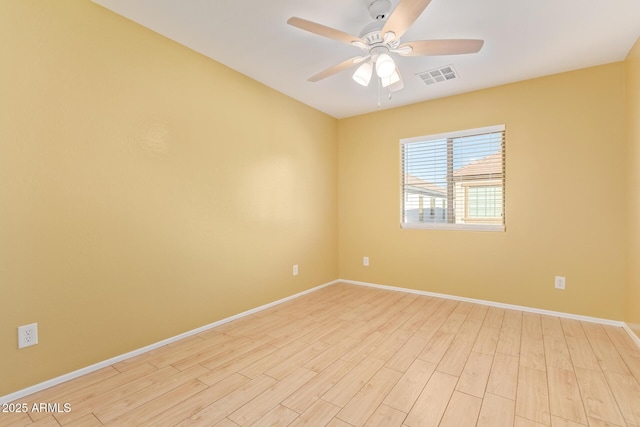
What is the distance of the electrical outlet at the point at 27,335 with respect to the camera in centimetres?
169

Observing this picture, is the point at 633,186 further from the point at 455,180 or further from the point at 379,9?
the point at 379,9

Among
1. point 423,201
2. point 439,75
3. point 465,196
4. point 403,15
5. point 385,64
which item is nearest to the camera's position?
point 403,15

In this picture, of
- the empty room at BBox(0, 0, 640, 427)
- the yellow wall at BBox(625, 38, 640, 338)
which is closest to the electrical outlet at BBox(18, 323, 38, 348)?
the empty room at BBox(0, 0, 640, 427)

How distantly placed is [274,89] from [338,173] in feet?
Answer: 5.21

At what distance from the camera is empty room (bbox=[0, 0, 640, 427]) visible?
5.55 feet

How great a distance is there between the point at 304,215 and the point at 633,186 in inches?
124

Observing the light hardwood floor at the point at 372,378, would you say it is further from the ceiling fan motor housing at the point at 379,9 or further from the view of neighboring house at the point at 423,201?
the ceiling fan motor housing at the point at 379,9

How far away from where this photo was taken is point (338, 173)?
4.46 metres

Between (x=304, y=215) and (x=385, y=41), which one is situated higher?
(x=385, y=41)

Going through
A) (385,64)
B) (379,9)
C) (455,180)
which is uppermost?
(379,9)

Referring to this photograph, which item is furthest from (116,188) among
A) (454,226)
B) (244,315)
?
(454,226)

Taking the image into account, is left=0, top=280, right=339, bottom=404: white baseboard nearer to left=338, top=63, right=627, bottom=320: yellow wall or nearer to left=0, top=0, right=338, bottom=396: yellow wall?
left=0, top=0, right=338, bottom=396: yellow wall

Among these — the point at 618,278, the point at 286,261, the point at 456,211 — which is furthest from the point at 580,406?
the point at 286,261

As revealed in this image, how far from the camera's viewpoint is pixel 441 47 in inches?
73.9
